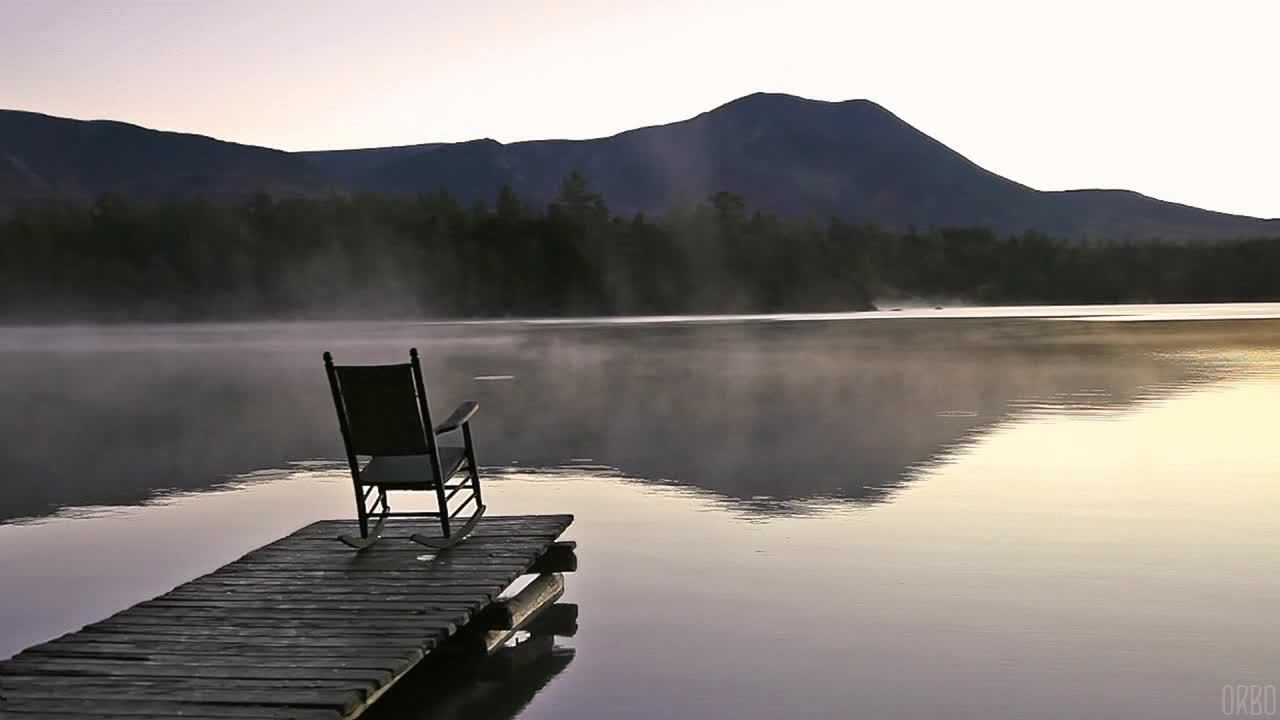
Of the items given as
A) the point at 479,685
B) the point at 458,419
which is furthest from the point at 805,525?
the point at 479,685

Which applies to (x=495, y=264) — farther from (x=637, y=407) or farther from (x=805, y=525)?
(x=805, y=525)

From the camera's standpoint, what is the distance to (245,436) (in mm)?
17312

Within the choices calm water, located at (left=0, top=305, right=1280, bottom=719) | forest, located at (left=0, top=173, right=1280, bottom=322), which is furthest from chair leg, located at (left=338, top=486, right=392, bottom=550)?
forest, located at (left=0, top=173, right=1280, bottom=322)

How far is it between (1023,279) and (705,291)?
111 feet

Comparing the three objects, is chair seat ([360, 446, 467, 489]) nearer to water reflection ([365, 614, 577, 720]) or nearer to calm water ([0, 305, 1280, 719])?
water reflection ([365, 614, 577, 720])

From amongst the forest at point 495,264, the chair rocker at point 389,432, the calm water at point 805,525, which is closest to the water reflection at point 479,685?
the calm water at point 805,525

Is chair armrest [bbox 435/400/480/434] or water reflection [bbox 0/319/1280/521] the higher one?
chair armrest [bbox 435/400/480/434]

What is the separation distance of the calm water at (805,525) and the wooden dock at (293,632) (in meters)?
0.48

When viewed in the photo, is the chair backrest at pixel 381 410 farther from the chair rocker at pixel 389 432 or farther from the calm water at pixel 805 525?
the calm water at pixel 805 525

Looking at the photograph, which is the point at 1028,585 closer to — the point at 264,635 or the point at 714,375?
the point at 264,635

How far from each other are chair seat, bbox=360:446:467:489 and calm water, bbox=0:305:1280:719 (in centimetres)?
116

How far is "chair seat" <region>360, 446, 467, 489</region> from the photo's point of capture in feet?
23.5

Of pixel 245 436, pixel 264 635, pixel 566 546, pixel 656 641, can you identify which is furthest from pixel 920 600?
pixel 245 436

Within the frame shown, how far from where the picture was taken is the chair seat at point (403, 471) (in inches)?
282
